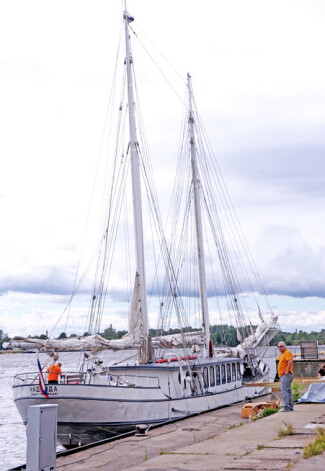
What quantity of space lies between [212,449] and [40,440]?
4.80 m

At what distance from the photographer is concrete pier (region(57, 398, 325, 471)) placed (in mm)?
10734

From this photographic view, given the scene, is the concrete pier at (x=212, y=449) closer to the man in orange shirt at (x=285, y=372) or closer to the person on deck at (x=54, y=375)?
the man in orange shirt at (x=285, y=372)

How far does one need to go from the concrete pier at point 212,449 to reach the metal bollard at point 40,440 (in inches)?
95.6

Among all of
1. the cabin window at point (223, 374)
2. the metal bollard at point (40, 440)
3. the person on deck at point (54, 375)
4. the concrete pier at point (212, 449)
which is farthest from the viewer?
the cabin window at point (223, 374)

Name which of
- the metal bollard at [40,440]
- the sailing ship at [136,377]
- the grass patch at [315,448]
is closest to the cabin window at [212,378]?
the sailing ship at [136,377]

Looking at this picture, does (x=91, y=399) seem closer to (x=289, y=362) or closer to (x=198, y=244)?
(x=289, y=362)

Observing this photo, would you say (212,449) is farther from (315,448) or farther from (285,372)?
(285,372)

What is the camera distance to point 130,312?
85.8ft

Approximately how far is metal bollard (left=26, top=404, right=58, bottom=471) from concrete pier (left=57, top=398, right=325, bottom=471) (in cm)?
243

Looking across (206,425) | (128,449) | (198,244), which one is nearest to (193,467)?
(128,449)

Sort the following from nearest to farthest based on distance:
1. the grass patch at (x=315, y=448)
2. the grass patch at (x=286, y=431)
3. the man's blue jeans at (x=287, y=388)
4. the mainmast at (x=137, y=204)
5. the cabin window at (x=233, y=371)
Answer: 1. the grass patch at (x=315, y=448)
2. the grass patch at (x=286, y=431)
3. the man's blue jeans at (x=287, y=388)
4. the mainmast at (x=137, y=204)
5. the cabin window at (x=233, y=371)

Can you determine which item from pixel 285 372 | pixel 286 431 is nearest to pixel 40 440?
pixel 286 431

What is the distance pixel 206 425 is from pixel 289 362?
12.1 feet

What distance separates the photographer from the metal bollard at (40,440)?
8977 millimetres
